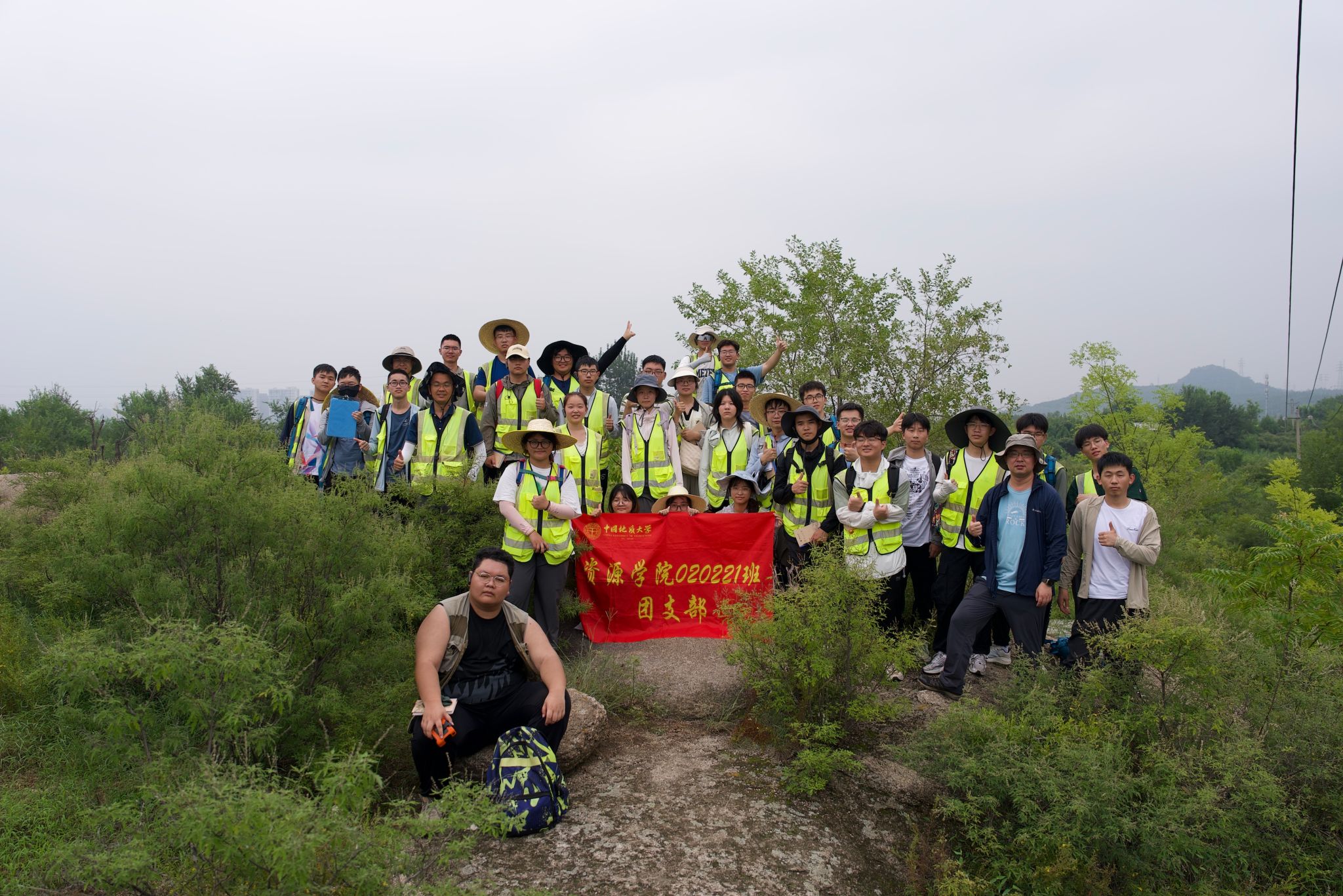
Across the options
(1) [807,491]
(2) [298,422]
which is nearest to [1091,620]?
(1) [807,491]

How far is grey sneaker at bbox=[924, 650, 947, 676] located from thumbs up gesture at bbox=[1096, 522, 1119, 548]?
1.55 m

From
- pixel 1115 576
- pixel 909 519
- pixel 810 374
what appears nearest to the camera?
pixel 1115 576

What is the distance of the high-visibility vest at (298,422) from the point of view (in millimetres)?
8484

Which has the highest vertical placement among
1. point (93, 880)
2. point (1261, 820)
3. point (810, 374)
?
point (810, 374)

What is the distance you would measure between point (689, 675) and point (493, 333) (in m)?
4.68

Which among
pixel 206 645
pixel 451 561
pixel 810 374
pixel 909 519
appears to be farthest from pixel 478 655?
pixel 810 374

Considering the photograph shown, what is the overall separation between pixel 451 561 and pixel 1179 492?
2741 centimetres

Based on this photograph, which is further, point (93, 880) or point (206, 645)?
point (206, 645)

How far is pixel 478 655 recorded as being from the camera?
5.16 meters

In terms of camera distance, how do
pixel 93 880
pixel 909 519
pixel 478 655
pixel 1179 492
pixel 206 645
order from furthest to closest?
pixel 1179 492 < pixel 909 519 < pixel 478 655 < pixel 206 645 < pixel 93 880

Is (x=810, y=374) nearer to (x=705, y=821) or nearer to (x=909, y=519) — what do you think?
(x=909, y=519)

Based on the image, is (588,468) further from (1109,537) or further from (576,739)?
(1109,537)

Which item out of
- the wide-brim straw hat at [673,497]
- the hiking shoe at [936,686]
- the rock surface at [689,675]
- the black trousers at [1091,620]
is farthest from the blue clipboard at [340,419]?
the black trousers at [1091,620]

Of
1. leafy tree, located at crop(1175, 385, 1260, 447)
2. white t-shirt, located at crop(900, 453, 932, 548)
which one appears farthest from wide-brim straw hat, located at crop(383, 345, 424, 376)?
leafy tree, located at crop(1175, 385, 1260, 447)
